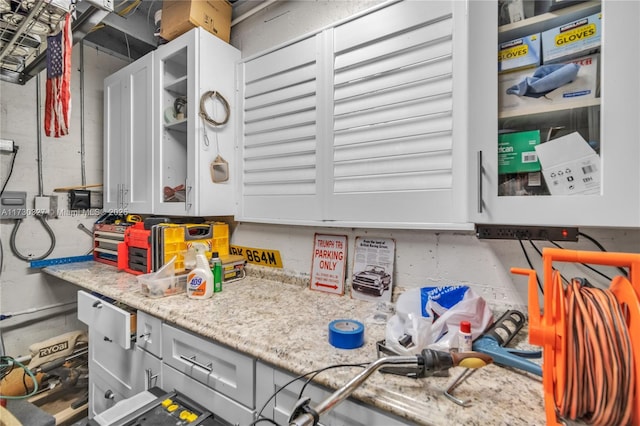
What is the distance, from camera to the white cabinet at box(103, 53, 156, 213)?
191 centimetres

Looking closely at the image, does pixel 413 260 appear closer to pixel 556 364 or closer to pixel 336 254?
pixel 336 254

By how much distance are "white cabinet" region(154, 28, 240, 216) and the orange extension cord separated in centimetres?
165

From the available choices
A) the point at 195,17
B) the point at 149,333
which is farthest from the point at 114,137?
the point at 149,333

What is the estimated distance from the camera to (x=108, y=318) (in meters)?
1.32

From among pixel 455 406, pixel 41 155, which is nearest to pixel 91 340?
pixel 41 155

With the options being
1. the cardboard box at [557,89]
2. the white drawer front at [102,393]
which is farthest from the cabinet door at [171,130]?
the cardboard box at [557,89]

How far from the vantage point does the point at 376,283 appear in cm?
136

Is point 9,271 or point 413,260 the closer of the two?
point 413,260

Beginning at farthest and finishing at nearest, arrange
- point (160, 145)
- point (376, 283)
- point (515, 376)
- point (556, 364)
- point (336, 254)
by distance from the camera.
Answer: point (160, 145) < point (336, 254) < point (376, 283) < point (515, 376) < point (556, 364)

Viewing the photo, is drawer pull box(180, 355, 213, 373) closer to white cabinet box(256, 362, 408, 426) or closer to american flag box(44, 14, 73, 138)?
white cabinet box(256, 362, 408, 426)

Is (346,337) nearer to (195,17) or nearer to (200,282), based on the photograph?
(200,282)

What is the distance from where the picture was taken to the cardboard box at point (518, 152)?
88 centimetres

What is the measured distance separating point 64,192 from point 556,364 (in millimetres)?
2883

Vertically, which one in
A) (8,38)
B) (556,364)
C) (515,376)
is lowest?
(515,376)
